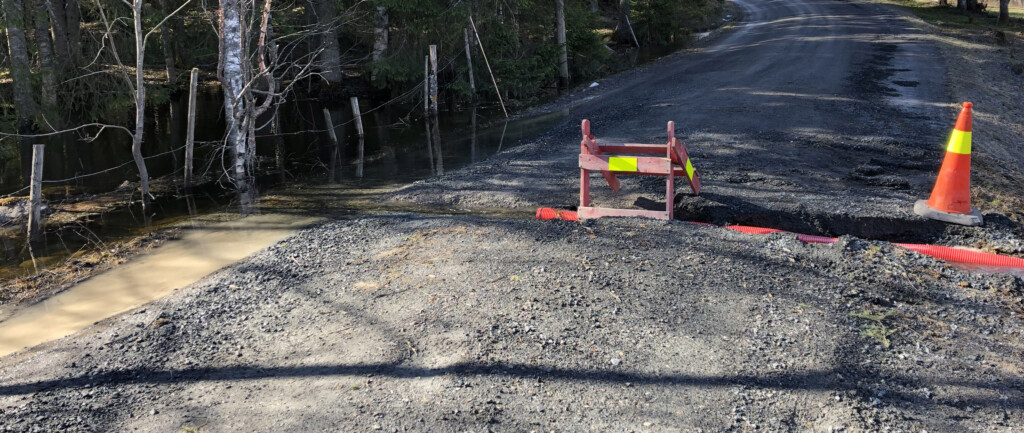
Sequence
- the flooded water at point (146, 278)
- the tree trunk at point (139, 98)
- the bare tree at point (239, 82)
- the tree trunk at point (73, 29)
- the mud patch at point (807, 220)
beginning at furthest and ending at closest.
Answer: the tree trunk at point (73, 29), the bare tree at point (239, 82), the tree trunk at point (139, 98), the mud patch at point (807, 220), the flooded water at point (146, 278)

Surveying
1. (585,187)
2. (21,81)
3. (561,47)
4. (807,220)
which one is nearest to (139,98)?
(585,187)

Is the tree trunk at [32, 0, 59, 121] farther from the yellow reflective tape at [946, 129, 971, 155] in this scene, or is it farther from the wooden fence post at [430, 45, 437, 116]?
the yellow reflective tape at [946, 129, 971, 155]

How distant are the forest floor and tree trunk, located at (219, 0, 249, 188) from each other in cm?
450

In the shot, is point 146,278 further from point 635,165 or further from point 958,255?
point 958,255

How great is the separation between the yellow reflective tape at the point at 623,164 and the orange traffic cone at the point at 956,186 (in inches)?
117

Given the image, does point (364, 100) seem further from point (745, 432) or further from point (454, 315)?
point (745, 432)

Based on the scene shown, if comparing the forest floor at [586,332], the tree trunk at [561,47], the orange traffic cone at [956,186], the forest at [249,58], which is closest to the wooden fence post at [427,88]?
the forest at [249,58]

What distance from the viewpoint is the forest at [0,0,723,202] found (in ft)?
40.8

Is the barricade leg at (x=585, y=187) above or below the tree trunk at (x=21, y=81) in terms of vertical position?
below

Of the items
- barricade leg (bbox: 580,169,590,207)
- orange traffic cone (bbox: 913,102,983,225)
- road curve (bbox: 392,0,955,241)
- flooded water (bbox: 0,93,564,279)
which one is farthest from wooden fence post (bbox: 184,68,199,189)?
orange traffic cone (bbox: 913,102,983,225)

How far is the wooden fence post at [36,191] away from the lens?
29.2 ft

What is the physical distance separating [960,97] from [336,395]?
1460 cm

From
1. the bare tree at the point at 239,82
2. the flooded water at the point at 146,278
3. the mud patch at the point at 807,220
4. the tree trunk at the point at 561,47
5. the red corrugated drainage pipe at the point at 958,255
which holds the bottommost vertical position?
the flooded water at the point at 146,278

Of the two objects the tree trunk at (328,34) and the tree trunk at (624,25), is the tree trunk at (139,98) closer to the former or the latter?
the tree trunk at (328,34)
